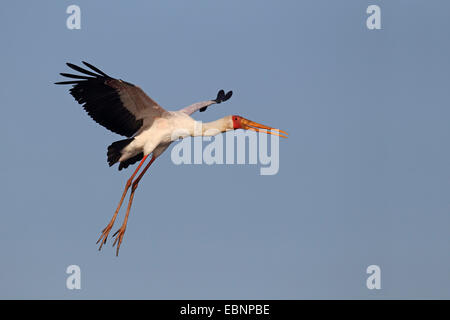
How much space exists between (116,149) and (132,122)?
641 mm

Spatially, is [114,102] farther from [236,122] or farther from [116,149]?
[236,122]

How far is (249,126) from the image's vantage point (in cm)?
2073

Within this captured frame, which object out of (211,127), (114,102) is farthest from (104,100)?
(211,127)

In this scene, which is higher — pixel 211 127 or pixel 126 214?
pixel 211 127

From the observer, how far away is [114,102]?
19.9m

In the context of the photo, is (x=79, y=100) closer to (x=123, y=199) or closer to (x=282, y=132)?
(x=123, y=199)

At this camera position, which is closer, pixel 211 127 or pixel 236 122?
pixel 211 127

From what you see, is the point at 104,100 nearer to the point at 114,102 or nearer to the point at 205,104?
the point at 114,102

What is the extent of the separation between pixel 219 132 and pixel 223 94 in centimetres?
347

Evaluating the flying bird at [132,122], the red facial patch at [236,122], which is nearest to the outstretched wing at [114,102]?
the flying bird at [132,122]

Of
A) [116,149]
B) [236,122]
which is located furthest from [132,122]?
[236,122]

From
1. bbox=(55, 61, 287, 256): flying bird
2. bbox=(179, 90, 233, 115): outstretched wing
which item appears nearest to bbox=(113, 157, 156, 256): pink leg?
bbox=(55, 61, 287, 256): flying bird

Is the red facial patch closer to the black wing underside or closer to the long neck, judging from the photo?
the long neck

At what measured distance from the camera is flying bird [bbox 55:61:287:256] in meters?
19.6
